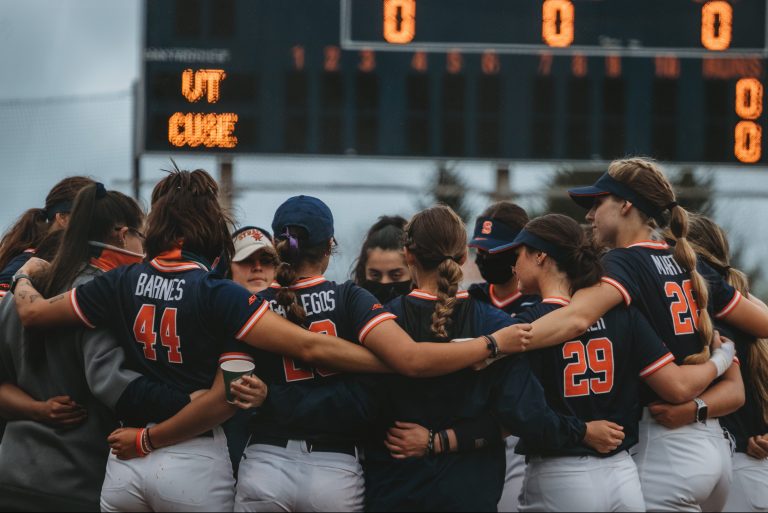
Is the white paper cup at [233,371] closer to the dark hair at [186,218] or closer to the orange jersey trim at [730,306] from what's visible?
the dark hair at [186,218]

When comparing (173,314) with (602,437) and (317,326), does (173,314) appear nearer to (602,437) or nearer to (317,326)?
(317,326)

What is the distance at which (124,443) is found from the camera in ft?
11.3

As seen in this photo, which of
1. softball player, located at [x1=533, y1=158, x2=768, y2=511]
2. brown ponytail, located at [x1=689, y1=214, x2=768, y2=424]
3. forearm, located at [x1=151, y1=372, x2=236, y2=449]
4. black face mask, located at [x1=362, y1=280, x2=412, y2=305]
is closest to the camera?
forearm, located at [x1=151, y1=372, x2=236, y2=449]

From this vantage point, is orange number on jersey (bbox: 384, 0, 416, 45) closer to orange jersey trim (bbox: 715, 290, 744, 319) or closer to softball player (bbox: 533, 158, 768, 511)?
softball player (bbox: 533, 158, 768, 511)

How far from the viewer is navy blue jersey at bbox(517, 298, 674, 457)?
11.8 ft

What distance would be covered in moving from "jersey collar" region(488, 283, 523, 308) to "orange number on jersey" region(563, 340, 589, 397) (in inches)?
31.6

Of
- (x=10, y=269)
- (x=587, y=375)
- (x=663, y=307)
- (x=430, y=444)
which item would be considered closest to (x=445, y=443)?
(x=430, y=444)

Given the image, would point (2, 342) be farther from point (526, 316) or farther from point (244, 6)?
point (244, 6)

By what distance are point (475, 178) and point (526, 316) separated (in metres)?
19.1

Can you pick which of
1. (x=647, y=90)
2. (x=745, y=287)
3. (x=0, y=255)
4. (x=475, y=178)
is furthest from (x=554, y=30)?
(x=475, y=178)

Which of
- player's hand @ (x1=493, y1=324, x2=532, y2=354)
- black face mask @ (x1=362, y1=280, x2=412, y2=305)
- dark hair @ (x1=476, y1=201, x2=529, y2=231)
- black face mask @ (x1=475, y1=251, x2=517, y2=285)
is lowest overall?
black face mask @ (x1=362, y1=280, x2=412, y2=305)

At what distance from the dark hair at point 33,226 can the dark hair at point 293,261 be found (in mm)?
1442

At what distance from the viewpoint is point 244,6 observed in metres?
10.2

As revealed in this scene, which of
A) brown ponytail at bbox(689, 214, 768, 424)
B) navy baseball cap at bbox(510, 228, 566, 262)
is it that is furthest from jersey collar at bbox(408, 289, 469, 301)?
brown ponytail at bbox(689, 214, 768, 424)
